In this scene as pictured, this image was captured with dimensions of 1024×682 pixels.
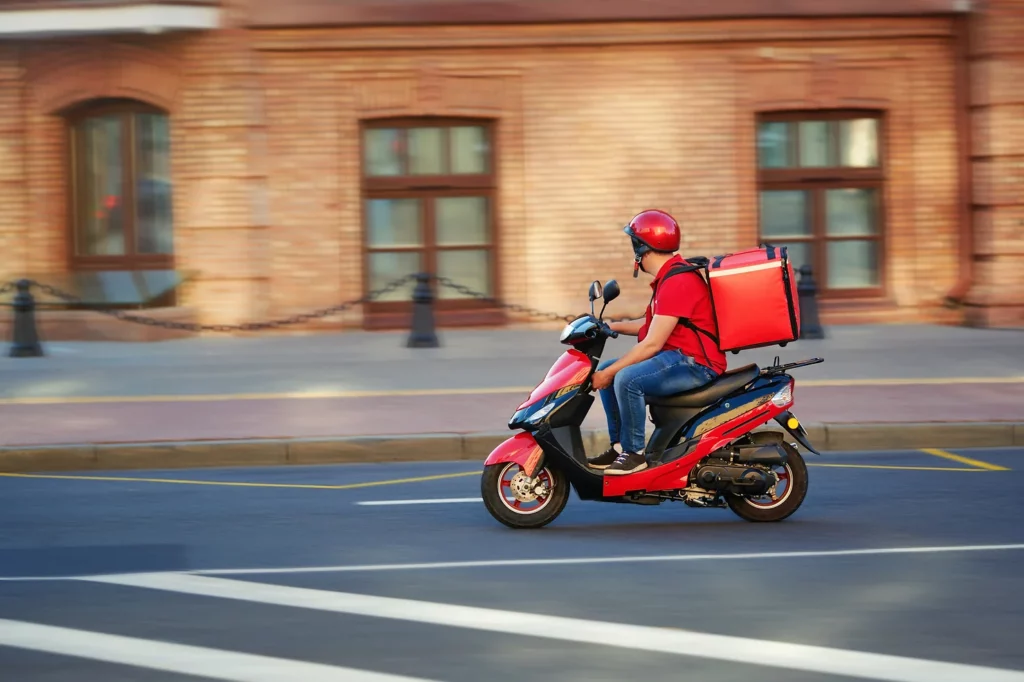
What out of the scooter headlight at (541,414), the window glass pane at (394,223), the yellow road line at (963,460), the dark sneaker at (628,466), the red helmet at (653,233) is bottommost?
the yellow road line at (963,460)

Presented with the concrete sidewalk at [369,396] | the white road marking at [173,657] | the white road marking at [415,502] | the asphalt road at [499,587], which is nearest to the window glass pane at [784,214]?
the concrete sidewalk at [369,396]

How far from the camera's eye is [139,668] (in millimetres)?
5527

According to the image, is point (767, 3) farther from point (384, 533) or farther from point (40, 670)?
point (40, 670)

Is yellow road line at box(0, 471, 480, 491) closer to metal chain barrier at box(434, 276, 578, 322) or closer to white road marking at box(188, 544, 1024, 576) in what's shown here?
white road marking at box(188, 544, 1024, 576)

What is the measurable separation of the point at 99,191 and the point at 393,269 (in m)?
3.84

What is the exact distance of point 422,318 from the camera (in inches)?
711

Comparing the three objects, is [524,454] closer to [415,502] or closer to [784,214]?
[415,502]

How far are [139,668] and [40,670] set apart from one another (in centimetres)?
32

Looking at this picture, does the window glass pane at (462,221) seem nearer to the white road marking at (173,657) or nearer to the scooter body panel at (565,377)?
the scooter body panel at (565,377)

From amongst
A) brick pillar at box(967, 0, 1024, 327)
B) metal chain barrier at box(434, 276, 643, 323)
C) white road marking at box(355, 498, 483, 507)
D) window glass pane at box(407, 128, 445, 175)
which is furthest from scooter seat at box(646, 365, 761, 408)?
window glass pane at box(407, 128, 445, 175)

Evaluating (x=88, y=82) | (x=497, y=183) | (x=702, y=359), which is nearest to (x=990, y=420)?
(x=702, y=359)

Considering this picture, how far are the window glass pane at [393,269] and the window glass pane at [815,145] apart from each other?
16.1 feet

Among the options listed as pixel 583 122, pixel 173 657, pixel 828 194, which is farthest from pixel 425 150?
pixel 173 657

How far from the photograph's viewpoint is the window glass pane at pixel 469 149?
66.8ft
